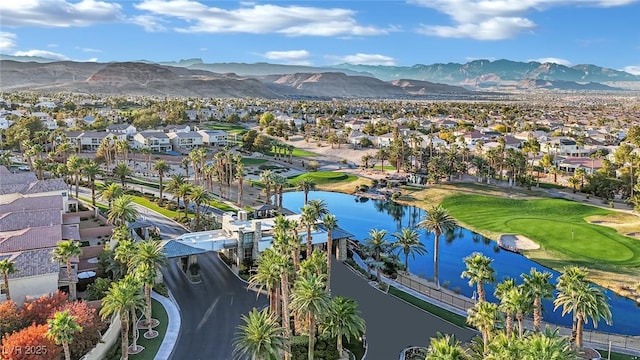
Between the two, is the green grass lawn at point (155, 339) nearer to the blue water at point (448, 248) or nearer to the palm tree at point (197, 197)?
the palm tree at point (197, 197)

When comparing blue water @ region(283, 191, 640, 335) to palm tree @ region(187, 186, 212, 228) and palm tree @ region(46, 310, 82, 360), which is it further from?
palm tree @ region(46, 310, 82, 360)

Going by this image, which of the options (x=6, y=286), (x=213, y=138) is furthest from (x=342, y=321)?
(x=213, y=138)

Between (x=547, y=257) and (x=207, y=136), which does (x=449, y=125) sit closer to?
(x=207, y=136)

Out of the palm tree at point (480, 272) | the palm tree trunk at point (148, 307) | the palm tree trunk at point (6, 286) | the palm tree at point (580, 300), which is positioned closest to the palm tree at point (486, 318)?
the palm tree at point (480, 272)

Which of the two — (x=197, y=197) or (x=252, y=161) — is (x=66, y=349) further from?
(x=252, y=161)

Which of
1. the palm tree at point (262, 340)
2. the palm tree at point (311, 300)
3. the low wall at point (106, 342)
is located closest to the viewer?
the palm tree at point (262, 340)

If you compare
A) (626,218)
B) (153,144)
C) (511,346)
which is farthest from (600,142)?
(511,346)
